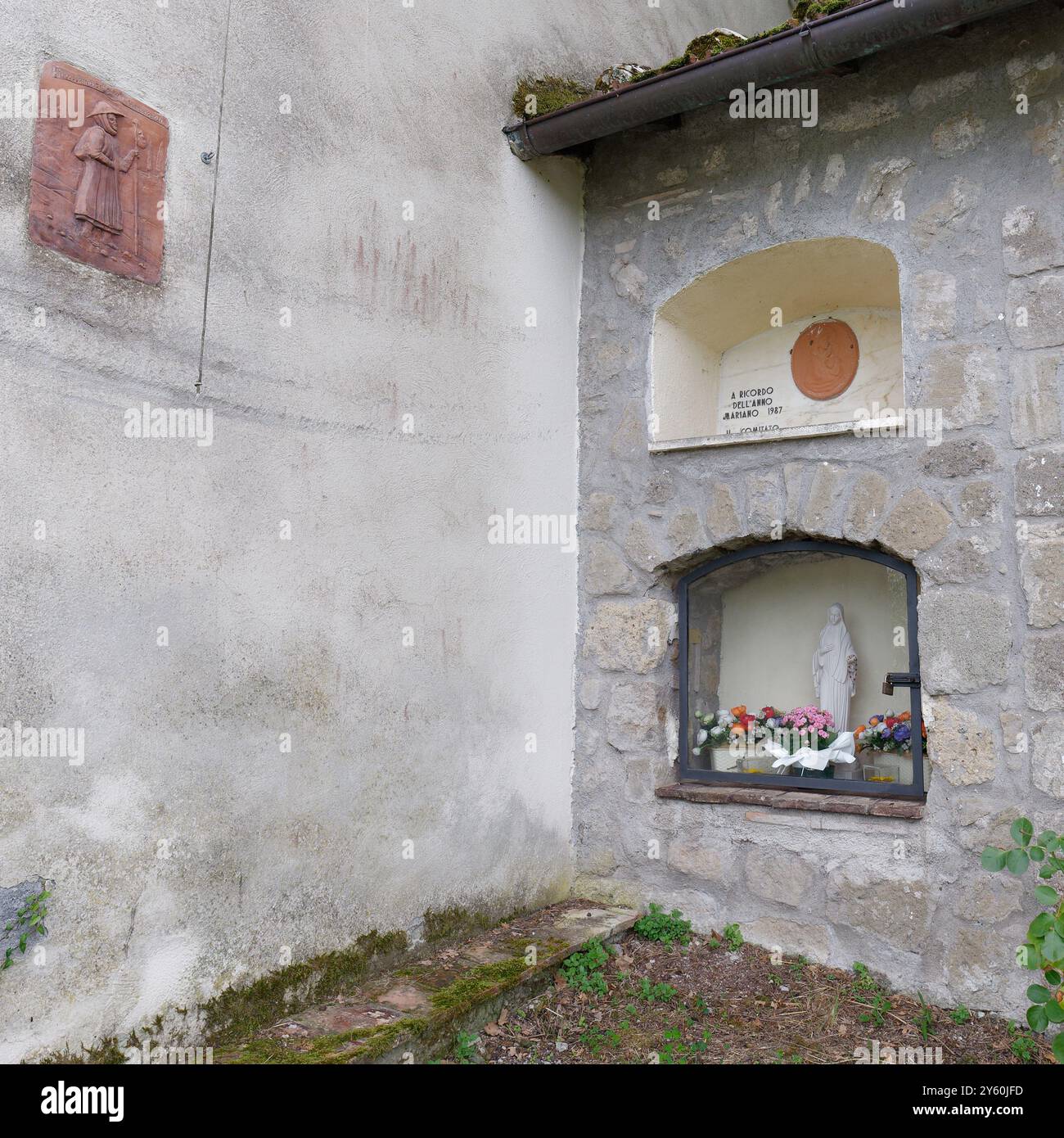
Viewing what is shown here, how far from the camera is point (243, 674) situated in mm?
3002

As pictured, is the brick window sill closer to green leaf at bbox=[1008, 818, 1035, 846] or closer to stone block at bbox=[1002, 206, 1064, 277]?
green leaf at bbox=[1008, 818, 1035, 846]

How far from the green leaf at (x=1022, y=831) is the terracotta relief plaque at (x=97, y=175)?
9.61 feet

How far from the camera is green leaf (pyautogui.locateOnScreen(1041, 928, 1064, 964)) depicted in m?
2.53

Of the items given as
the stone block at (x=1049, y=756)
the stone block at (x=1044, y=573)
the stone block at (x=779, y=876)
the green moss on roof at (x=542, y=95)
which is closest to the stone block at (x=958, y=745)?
the stone block at (x=1049, y=756)

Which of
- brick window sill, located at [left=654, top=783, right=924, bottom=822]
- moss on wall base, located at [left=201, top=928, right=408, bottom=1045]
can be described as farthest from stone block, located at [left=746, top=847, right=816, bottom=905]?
moss on wall base, located at [left=201, top=928, right=408, bottom=1045]

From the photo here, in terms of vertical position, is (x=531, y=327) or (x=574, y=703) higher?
(x=531, y=327)

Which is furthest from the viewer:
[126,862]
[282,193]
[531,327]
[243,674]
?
[531,327]

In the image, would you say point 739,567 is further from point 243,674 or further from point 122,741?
point 122,741

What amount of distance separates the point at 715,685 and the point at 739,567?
0.57m

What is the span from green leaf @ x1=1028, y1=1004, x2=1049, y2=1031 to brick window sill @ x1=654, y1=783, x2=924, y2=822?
2.71ft

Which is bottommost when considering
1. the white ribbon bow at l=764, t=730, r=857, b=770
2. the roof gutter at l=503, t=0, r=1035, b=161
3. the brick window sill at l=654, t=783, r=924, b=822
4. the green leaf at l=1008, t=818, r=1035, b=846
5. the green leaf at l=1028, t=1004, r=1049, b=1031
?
the green leaf at l=1028, t=1004, r=1049, b=1031

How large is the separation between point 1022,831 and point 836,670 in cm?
159

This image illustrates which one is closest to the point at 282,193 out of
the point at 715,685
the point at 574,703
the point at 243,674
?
the point at 243,674

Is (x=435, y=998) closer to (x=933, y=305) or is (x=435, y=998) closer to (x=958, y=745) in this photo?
(x=958, y=745)
